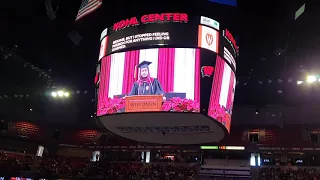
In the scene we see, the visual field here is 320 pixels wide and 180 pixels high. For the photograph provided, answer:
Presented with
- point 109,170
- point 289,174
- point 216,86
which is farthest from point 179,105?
point 109,170

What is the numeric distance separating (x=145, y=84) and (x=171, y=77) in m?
0.89

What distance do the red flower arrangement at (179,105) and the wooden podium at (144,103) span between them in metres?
0.23

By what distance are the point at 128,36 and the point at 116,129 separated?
4.10m

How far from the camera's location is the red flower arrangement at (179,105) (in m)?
10.6

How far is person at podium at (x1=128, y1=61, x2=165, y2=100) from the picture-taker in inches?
427

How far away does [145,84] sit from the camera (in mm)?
10922

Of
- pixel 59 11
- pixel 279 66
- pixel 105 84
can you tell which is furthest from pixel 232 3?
pixel 279 66

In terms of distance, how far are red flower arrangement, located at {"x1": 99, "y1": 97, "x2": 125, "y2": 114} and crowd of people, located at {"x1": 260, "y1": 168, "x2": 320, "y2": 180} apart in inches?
626

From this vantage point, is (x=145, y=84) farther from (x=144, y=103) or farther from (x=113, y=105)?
(x=113, y=105)

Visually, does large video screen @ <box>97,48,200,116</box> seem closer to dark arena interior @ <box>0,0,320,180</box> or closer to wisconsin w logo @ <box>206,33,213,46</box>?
dark arena interior @ <box>0,0,320,180</box>

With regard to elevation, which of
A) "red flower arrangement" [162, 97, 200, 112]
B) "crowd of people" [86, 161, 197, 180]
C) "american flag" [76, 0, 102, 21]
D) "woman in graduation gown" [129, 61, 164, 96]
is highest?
"american flag" [76, 0, 102, 21]

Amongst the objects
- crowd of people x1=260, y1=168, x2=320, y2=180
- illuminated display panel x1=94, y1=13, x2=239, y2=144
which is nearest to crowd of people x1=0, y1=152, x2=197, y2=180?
crowd of people x1=260, y1=168, x2=320, y2=180

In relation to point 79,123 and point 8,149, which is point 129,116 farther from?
point 8,149

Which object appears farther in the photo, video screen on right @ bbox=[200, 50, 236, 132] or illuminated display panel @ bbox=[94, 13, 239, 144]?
video screen on right @ bbox=[200, 50, 236, 132]
